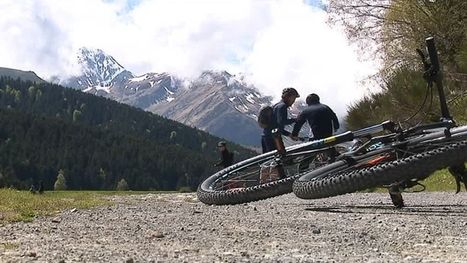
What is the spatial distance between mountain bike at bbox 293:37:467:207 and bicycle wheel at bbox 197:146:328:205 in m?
1.32

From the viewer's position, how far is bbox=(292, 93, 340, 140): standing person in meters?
12.9

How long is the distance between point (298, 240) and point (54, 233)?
2.82 m

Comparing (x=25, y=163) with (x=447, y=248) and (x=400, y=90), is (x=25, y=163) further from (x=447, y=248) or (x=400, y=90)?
(x=447, y=248)

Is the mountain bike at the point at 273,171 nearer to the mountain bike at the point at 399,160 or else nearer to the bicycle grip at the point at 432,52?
the mountain bike at the point at 399,160

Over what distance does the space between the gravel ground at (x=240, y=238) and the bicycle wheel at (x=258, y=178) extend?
1.98 m

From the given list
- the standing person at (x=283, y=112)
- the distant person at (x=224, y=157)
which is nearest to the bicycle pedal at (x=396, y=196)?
the standing person at (x=283, y=112)

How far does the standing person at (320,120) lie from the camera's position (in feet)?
42.2

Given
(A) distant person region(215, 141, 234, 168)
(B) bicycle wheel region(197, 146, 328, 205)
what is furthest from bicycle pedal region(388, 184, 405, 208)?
(A) distant person region(215, 141, 234, 168)

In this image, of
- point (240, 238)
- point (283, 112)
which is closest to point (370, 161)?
point (240, 238)

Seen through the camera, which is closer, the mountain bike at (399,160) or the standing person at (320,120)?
the mountain bike at (399,160)

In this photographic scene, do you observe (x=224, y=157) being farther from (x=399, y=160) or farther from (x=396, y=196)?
(x=399, y=160)

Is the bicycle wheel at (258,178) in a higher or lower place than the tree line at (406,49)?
lower

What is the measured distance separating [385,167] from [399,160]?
8.8 inches

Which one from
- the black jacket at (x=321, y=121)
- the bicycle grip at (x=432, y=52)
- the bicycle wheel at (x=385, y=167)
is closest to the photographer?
the bicycle wheel at (x=385, y=167)
